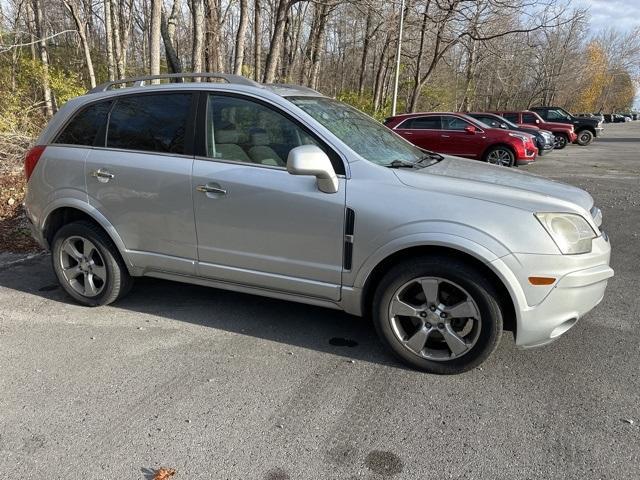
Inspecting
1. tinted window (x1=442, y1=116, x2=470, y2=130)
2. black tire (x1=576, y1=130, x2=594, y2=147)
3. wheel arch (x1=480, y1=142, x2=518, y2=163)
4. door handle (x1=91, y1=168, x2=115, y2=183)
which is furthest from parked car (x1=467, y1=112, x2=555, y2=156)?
door handle (x1=91, y1=168, x2=115, y2=183)

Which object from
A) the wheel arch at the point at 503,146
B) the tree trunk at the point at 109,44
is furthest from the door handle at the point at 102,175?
the tree trunk at the point at 109,44

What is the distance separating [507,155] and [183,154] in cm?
1132

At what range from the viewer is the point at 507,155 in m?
13.0

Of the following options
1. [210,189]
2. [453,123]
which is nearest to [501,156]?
[453,123]

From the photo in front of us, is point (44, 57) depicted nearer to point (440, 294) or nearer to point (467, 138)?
point (467, 138)

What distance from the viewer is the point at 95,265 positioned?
13.2 feet

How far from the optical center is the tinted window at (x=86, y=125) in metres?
3.91

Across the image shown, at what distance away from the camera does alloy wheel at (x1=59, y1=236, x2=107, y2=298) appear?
13.1ft

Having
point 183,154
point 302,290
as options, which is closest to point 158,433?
point 302,290

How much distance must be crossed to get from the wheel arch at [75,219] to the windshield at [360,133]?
176 centimetres

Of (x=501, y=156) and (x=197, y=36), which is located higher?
(x=197, y=36)

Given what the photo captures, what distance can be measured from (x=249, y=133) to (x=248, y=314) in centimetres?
147

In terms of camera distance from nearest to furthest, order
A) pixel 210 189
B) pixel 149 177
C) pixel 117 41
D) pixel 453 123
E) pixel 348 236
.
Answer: pixel 348 236
pixel 210 189
pixel 149 177
pixel 453 123
pixel 117 41

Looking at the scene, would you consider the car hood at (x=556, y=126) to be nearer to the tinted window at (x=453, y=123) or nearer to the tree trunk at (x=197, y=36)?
the tinted window at (x=453, y=123)
